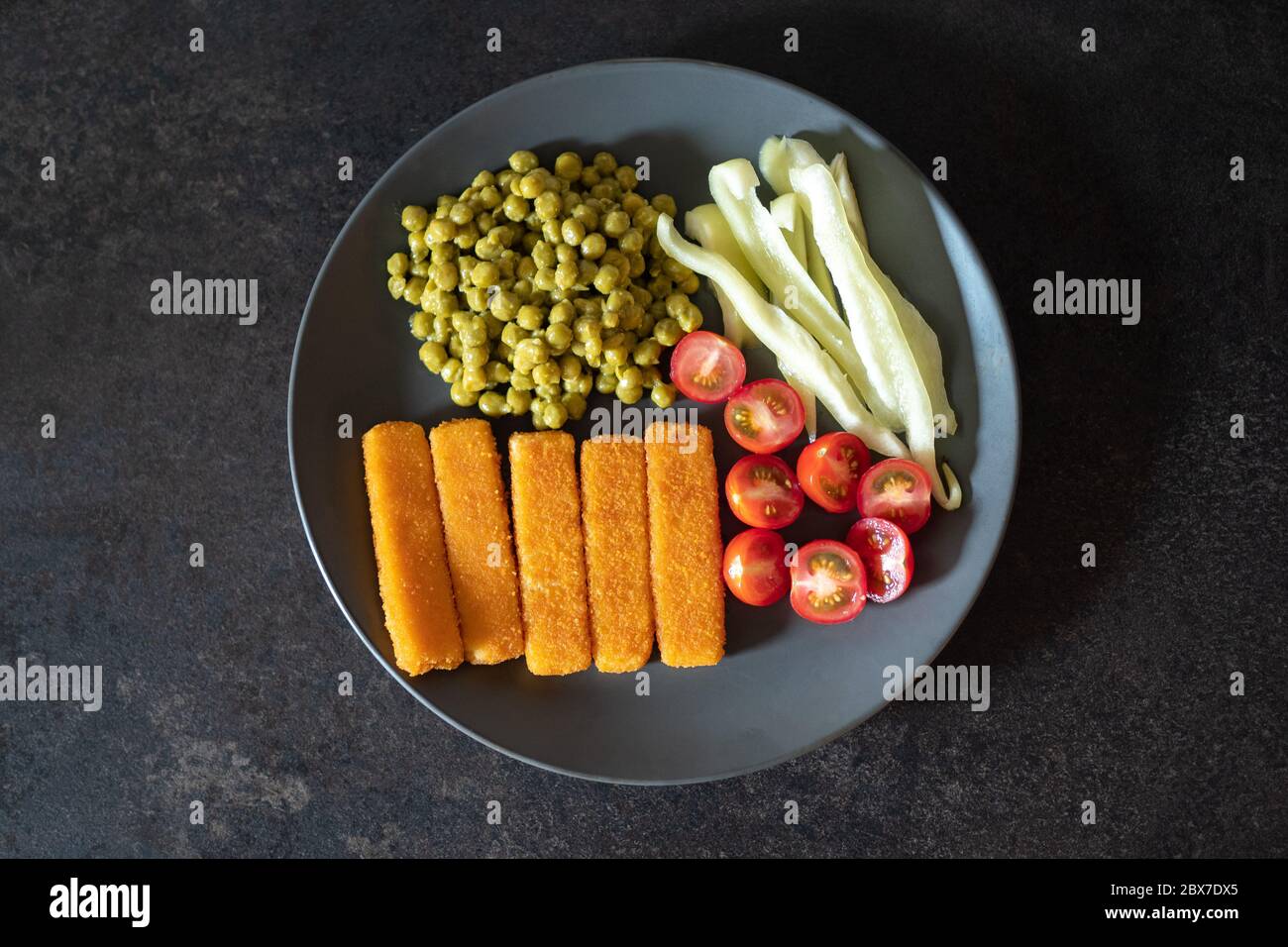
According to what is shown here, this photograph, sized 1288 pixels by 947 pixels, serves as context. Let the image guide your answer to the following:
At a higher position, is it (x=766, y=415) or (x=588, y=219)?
(x=588, y=219)

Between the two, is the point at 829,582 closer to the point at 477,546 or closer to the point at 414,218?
the point at 477,546

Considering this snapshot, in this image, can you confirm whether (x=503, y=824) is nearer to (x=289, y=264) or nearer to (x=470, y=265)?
(x=470, y=265)

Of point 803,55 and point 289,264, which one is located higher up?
point 803,55

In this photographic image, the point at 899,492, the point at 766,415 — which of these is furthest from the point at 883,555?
the point at 766,415

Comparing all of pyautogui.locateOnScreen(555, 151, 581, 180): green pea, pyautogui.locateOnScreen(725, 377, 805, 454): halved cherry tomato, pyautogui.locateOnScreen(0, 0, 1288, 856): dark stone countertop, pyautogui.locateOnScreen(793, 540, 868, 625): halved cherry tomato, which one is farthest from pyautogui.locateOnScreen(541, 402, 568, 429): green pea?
pyautogui.locateOnScreen(0, 0, 1288, 856): dark stone countertop

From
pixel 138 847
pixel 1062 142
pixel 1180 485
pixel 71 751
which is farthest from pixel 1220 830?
pixel 71 751
